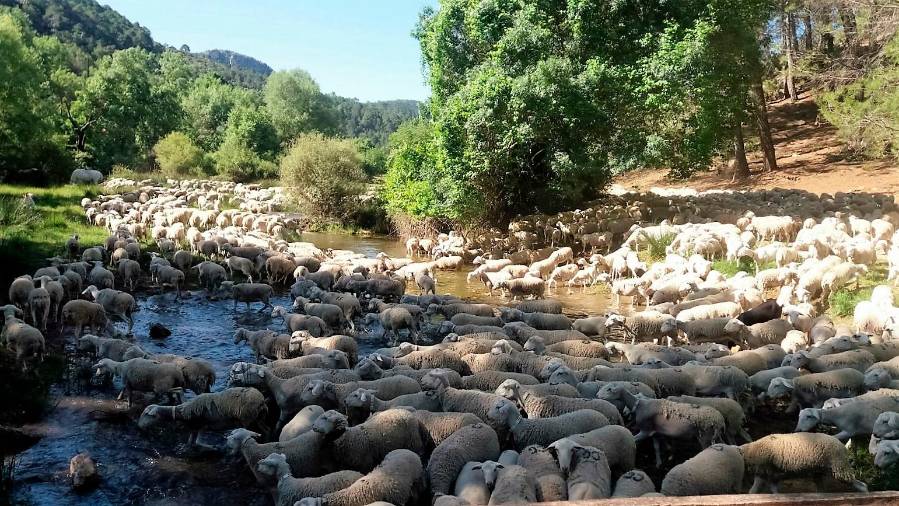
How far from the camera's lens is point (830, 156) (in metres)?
38.2

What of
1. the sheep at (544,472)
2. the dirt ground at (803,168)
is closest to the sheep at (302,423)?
the sheep at (544,472)

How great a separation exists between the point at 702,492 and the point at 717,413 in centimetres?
174

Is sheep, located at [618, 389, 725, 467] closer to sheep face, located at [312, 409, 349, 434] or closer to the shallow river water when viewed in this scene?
sheep face, located at [312, 409, 349, 434]

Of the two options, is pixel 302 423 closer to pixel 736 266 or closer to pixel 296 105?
pixel 736 266

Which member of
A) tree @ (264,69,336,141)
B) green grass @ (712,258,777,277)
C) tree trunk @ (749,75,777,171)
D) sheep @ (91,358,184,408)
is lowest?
green grass @ (712,258,777,277)

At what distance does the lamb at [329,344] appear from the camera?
1095 centimetres

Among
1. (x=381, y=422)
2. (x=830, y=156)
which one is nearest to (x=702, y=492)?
(x=381, y=422)

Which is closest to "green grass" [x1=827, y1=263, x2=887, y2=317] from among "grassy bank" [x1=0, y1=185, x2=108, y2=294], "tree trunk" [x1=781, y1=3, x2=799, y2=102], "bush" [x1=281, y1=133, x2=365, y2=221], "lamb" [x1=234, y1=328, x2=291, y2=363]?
"lamb" [x1=234, y1=328, x2=291, y2=363]

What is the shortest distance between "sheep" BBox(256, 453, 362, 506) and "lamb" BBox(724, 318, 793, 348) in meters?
8.06

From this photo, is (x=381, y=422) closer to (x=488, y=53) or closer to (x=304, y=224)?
(x=488, y=53)

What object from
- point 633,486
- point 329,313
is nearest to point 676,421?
point 633,486

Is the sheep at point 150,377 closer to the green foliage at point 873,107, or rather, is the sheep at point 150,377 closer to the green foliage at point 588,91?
the green foliage at point 588,91

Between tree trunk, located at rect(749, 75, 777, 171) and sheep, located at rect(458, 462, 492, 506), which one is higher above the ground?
tree trunk, located at rect(749, 75, 777, 171)

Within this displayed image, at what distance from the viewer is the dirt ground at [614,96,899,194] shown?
33.2 m
